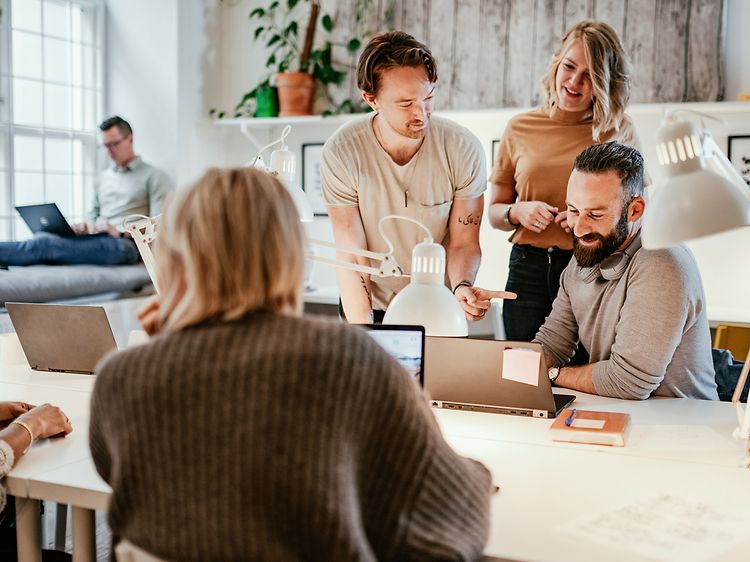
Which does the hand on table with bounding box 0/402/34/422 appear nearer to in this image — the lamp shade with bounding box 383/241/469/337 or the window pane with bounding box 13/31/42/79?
the lamp shade with bounding box 383/241/469/337

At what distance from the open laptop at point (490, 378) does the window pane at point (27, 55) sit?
154 inches

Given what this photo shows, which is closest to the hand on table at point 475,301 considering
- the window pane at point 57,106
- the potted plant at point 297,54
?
the potted plant at point 297,54

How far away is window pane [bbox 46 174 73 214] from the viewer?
533 centimetres

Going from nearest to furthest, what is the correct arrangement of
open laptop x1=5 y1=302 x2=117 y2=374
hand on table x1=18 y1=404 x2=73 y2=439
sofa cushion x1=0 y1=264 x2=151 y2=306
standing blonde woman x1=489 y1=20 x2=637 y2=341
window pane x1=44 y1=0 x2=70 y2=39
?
1. hand on table x1=18 y1=404 x2=73 y2=439
2. open laptop x1=5 y1=302 x2=117 y2=374
3. standing blonde woman x1=489 y1=20 x2=637 y2=341
4. sofa cushion x1=0 y1=264 x2=151 y2=306
5. window pane x1=44 y1=0 x2=70 y2=39

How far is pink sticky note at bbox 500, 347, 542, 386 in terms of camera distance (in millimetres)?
2018

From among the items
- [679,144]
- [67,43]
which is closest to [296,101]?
[67,43]

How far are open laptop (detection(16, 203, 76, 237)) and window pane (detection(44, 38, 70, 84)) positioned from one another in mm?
1110

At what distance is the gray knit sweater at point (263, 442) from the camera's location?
103cm

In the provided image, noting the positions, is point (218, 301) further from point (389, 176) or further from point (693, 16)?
point (693, 16)

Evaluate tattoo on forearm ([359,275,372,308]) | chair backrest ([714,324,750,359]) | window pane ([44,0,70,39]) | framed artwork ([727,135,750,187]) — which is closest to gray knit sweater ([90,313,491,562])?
tattoo on forearm ([359,275,372,308])

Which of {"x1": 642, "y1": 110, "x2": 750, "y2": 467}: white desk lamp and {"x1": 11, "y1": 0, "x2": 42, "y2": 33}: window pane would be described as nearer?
{"x1": 642, "y1": 110, "x2": 750, "y2": 467}: white desk lamp

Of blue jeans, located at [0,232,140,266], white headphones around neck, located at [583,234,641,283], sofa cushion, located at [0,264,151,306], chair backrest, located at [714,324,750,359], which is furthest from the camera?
blue jeans, located at [0,232,140,266]

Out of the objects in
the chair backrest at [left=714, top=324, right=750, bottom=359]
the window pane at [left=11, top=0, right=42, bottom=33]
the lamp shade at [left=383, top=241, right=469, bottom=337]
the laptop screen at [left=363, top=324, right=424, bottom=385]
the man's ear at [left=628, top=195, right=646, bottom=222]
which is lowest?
the chair backrest at [left=714, top=324, right=750, bottom=359]

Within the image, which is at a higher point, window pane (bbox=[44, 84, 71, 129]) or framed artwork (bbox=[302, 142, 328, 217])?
window pane (bbox=[44, 84, 71, 129])
